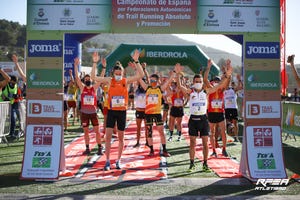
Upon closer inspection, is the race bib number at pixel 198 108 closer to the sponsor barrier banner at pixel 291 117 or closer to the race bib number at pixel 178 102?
the race bib number at pixel 178 102

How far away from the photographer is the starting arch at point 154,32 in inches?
305

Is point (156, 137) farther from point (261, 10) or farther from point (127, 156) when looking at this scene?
point (261, 10)

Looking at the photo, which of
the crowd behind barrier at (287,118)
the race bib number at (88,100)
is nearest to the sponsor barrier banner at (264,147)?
the race bib number at (88,100)

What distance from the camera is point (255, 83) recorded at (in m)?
7.88

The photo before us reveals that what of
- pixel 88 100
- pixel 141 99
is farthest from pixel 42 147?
pixel 141 99

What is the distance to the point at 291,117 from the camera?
42.0ft

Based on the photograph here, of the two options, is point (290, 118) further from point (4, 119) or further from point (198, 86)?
point (4, 119)

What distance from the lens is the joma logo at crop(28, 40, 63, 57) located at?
308 inches

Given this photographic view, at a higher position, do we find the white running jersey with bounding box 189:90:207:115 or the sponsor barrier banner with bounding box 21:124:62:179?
the white running jersey with bounding box 189:90:207:115

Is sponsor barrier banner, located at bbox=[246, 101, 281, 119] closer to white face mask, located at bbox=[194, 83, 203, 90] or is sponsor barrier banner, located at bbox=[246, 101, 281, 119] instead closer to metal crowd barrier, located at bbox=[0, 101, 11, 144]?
white face mask, located at bbox=[194, 83, 203, 90]

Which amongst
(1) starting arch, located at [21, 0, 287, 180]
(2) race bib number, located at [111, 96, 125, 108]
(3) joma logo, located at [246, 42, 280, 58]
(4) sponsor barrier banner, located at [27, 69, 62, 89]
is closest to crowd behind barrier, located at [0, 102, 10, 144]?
(1) starting arch, located at [21, 0, 287, 180]

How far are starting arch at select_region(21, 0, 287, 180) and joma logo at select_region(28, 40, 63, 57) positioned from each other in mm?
20

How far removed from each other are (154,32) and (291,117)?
7.22m

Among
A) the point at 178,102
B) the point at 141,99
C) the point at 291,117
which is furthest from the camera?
the point at 178,102
